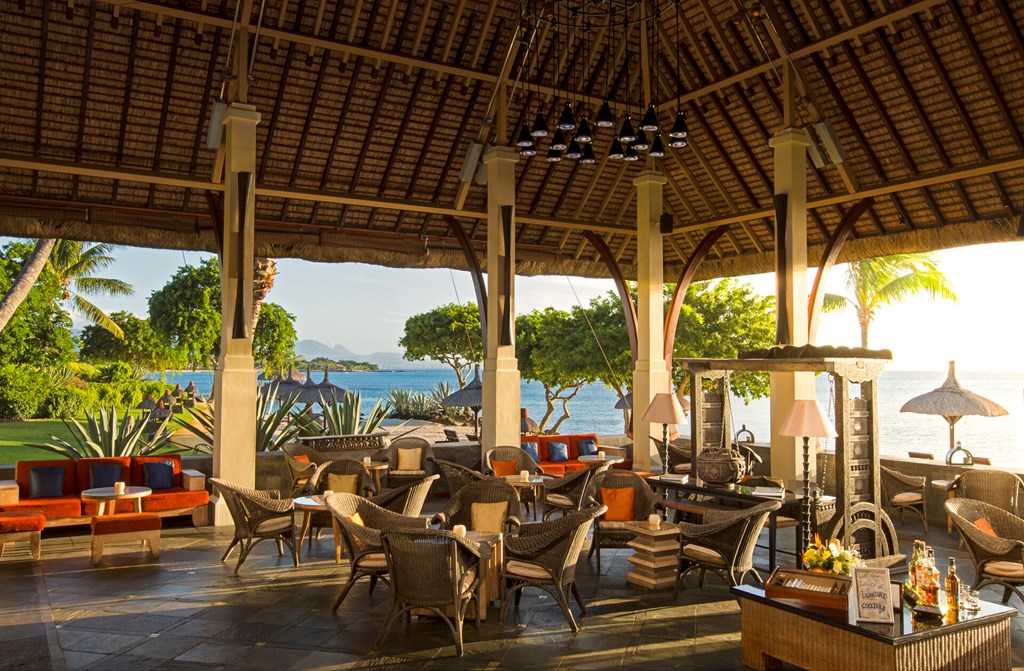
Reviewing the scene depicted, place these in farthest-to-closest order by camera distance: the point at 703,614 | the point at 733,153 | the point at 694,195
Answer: the point at 694,195
the point at 733,153
the point at 703,614

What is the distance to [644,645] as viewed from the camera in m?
5.05

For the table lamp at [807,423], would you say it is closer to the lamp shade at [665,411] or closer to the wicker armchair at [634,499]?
the wicker armchair at [634,499]

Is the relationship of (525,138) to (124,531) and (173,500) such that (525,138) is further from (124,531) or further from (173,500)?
(173,500)

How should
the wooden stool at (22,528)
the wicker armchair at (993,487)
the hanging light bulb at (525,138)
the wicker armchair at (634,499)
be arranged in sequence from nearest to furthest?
the wicker armchair at (634,499), the wooden stool at (22,528), the wicker armchair at (993,487), the hanging light bulb at (525,138)

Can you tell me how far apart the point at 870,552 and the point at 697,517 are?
1.80 meters

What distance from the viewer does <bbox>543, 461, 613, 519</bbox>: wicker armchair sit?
27.2 ft

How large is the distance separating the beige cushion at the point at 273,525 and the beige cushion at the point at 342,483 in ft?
3.94

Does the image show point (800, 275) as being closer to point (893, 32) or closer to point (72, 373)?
point (893, 32)

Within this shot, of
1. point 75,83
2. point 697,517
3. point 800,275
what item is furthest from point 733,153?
point 75,83

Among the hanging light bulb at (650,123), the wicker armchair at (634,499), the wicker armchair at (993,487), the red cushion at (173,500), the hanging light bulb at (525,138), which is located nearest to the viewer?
the wicker armchair at (634,499)

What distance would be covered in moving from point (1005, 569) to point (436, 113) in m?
8.65

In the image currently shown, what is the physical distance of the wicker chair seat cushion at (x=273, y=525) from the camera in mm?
6923

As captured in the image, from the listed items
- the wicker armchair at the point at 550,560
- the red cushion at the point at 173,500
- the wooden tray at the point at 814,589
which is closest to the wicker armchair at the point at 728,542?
the wicker armchair at the point at 550,560

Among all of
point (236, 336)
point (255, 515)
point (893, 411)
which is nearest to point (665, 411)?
point (255, 515)
